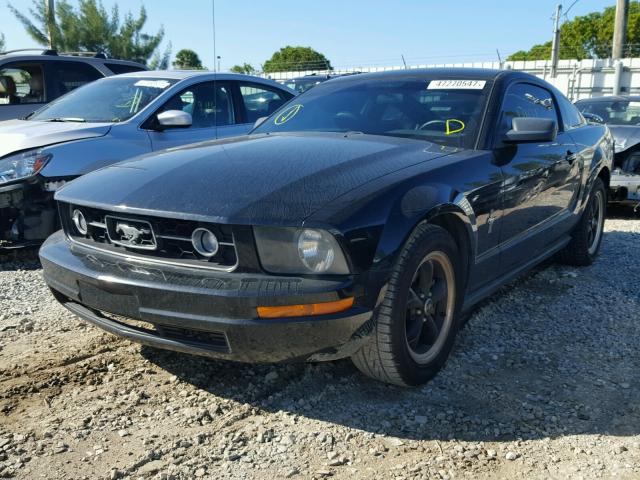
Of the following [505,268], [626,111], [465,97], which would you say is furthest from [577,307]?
[626,111]

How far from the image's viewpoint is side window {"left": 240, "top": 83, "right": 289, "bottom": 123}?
6445mm

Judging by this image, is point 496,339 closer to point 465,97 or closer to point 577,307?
point 577,307

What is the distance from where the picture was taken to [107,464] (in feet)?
7.75

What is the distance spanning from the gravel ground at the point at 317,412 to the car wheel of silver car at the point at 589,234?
1403 mm

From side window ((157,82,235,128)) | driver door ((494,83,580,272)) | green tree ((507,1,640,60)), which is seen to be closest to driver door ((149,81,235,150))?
→ side window ((157,82,235,128))

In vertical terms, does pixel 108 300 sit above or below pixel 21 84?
below

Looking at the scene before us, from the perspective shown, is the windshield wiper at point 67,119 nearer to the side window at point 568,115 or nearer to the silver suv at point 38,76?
the silver suv at point 38,76

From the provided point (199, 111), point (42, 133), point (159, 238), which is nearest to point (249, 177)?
point (159, 238)

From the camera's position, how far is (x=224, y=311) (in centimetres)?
239

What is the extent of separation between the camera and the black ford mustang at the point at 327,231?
2410mm

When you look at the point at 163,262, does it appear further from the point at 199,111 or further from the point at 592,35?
the point at 592,35

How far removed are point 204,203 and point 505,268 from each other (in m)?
1.99

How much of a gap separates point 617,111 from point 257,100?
5091 millimetres

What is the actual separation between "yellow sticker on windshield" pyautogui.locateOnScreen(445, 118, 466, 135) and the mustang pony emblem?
180 cm
